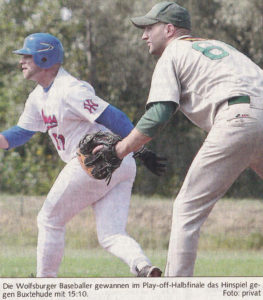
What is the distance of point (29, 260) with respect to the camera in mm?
6414

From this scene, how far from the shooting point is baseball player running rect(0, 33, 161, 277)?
4.30 meters

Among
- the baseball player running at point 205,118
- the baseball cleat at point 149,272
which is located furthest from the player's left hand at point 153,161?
the baseball player running at point 205,118

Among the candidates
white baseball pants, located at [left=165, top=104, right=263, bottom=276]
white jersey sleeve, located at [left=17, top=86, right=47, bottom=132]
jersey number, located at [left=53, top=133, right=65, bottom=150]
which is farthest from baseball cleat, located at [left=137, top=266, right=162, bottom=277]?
white jersey sleeve, located at [left=17, top=86, right=47, bottom=132]

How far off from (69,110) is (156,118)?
1194 mm

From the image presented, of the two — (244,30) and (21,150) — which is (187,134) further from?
(21,150)

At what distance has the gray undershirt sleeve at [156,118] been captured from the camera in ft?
→ 11.0

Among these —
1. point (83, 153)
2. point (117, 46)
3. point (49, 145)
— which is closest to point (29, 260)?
point (83, 153)

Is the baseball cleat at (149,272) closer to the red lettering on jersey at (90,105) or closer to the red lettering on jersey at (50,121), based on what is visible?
the red lettering on jersey at (90,105)

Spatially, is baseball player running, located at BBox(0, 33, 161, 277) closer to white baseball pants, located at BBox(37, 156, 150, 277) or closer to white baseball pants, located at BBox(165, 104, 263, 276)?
white baseball pants, located at BBox(37, 156, 150, 277)

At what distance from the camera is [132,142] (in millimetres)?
3447

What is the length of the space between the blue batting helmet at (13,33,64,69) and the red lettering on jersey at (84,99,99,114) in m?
0.47

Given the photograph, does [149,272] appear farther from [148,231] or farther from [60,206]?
[148,231]

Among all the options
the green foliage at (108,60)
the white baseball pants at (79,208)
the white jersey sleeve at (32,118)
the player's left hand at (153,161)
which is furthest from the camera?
the green foliage at (108,60)

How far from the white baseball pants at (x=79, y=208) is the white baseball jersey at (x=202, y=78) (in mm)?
1042
